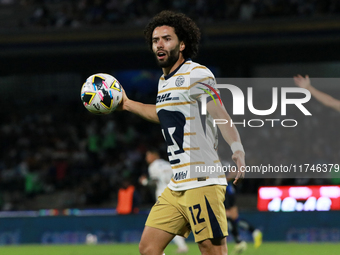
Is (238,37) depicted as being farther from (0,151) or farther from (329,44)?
(0,151)

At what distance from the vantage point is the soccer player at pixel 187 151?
3822mm

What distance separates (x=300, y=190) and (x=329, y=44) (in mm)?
7210

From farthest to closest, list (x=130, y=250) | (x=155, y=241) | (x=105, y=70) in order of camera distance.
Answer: (x=105, y=70)
(x=130, y=250)
(x=155, y=241)

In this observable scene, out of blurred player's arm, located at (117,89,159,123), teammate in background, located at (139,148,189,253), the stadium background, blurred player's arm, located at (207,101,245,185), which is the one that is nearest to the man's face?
blurred player's arm, located at (117,89,159,123)

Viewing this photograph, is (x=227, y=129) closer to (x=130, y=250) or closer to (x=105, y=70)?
(x=130, y=250)

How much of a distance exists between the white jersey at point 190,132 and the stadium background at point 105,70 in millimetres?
A: 9658

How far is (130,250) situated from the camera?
35.2ft

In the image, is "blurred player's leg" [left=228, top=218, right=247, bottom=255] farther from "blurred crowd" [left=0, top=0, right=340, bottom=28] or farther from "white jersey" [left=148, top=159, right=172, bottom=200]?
"blurred crowd" [left=0, top=0, right=340, bottom=28]

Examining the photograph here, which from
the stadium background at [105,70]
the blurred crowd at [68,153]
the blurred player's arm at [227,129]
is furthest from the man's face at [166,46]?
the blurred crowd at [68,153]

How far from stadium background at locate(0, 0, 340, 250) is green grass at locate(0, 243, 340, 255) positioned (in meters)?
1.65

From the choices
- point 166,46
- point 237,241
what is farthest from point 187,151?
point 237,241

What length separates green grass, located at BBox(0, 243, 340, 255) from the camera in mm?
9844

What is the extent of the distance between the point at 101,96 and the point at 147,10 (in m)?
13.9

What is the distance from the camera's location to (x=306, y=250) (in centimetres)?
1012
